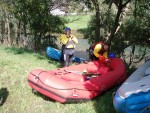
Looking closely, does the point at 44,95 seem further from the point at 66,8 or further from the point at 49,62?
the point at 66,8

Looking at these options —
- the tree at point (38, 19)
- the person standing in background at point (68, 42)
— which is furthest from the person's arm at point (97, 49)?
the tree at point (38, 19)

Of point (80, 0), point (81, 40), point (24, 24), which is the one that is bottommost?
→ point (81, 40)

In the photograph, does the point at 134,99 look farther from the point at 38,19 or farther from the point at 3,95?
the point at 38,19

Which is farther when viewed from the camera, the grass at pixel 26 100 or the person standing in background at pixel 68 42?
the person standing in background at pixel 68 42

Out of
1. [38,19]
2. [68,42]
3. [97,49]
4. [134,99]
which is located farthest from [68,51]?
[38,19]

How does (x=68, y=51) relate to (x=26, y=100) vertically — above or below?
above

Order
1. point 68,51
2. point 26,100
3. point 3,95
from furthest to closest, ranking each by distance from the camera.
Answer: point 68,51, point 3,95, point 26,100

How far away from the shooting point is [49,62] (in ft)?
31.0

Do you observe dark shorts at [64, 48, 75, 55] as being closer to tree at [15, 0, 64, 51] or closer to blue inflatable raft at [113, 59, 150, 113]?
blue inflatable raft at [113, 59, 150, 113]

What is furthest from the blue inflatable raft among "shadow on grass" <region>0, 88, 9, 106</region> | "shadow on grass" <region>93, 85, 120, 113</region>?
"shadow on grass" <region>0, 88, 9, 106</region>

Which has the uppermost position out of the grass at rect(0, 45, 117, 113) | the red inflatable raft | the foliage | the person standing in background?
the foliage

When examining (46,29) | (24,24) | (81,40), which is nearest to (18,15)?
(24,24)

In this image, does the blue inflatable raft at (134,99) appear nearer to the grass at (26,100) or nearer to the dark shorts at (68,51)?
the grass at (26,100)

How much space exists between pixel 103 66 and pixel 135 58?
Answer: 522 cm
